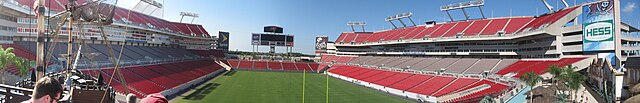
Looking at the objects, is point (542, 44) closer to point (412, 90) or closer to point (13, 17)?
point (412, 90)

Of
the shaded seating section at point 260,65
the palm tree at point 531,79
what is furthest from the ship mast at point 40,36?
the shaded seating section at point 260,65

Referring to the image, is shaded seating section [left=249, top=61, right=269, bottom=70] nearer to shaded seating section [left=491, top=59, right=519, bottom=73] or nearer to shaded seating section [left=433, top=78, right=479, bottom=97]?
shaded seating section [left=433, top=78, right=479, bottom=97]

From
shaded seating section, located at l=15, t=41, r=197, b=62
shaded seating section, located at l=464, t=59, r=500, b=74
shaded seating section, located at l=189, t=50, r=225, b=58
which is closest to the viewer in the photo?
shaded seating section, located at l=15, t=41, r=197, b=62

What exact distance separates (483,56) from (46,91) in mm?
33890

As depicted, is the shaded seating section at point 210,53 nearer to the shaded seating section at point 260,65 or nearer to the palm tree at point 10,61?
the shaded seating section at point 260,65

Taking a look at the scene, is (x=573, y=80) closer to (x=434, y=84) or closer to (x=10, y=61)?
(x=434, y=84)

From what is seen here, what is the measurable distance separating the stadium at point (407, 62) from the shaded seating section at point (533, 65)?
10 cm

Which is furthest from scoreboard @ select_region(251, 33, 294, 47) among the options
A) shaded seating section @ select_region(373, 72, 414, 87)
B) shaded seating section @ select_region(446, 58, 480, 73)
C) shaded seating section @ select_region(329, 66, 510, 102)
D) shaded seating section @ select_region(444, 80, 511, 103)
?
shaded seating section @ select_region(444, 80, 511, 103)

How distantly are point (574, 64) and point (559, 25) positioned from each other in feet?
15.5

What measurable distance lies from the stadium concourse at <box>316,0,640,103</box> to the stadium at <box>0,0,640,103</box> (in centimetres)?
9

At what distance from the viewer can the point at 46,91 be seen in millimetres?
2709

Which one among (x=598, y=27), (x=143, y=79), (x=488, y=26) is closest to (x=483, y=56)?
(x=488, y=26)

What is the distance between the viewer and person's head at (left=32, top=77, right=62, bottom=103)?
268 centimetres

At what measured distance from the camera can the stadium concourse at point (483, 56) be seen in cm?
2069
